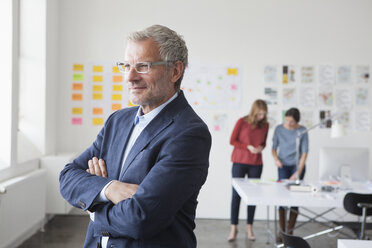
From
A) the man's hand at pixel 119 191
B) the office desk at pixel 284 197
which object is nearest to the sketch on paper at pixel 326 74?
the office desk at pixel 284 197

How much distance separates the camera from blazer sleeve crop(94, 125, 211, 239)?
1.36 m

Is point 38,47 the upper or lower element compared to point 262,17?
lower

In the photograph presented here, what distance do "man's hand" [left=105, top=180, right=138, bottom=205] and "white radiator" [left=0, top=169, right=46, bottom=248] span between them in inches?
105

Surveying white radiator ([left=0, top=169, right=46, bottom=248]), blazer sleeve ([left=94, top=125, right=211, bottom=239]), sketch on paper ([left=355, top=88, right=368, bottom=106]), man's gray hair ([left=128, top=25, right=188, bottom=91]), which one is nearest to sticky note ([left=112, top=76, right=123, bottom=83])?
white radiator ([left=0, top=169, right=46, bottom=248])

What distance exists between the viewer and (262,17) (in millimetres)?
5883

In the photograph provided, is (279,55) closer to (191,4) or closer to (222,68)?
(222,68)

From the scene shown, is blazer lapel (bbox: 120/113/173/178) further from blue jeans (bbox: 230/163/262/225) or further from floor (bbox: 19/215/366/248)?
blue jeans (bbox: 230/163/262/225)

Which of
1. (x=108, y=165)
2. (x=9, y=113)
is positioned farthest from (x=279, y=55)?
(x=108, y=165)

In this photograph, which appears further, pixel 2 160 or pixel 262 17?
pixel 262 17

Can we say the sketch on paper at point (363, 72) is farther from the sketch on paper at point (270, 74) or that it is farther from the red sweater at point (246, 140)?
the red sweater at point (246, 140)

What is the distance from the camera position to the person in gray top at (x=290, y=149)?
4.88 m

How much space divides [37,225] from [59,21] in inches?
111

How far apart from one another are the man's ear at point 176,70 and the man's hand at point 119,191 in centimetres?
43

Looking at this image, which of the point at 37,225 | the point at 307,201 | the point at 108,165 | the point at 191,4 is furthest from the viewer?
the point at 191,4
